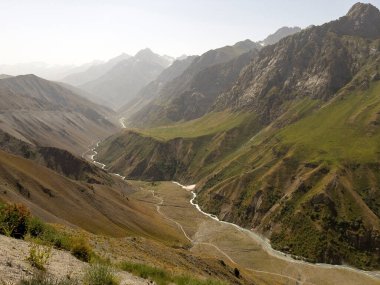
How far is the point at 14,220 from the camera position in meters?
27.1

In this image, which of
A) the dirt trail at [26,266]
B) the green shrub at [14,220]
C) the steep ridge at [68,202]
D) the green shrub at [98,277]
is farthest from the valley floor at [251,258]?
the green shrub at [98,277]

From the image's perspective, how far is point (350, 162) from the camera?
189375mm

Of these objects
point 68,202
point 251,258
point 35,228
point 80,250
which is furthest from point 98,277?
point 251,258

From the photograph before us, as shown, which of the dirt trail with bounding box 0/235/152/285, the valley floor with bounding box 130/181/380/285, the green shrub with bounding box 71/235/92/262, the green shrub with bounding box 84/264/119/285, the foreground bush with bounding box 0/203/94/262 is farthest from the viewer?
the valley floor with bounding box 130/181/380/285

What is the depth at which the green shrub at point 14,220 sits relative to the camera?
1038 inches

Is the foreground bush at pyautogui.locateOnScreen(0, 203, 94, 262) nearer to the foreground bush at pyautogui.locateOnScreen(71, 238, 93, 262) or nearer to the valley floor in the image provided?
the foreground bush at pyautogui.locateOnScreen(71, 238, 93, 262)

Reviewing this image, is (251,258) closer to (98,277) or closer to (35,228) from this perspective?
(35,228)

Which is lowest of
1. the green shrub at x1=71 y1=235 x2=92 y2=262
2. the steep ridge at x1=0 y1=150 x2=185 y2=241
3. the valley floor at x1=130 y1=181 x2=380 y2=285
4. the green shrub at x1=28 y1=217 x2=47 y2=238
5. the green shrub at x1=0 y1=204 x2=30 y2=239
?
the valley floor at x1=130 y1=181 x2=380 y2=285

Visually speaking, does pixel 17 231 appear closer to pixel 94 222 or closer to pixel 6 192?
pixel 6 192

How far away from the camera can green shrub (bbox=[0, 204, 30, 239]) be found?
26366mm

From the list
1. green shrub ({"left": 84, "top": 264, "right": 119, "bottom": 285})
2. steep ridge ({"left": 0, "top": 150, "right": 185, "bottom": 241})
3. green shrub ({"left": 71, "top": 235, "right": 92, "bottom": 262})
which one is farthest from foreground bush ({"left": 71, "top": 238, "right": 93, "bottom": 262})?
steep ridge ({"left": 0, "top": 150, "right": 185, "bottom": 241})

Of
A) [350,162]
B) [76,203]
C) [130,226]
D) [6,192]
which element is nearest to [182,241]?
[130,226]

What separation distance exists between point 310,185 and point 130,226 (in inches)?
3497

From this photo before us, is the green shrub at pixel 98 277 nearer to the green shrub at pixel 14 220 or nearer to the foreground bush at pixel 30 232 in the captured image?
the foreground bush at pixel 30 232
